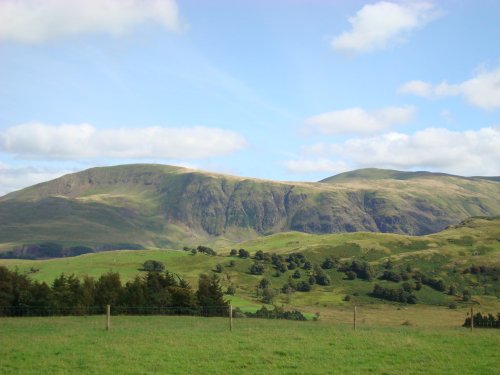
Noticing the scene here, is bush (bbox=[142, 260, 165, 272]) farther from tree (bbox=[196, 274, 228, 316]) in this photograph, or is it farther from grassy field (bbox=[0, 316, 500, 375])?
grassy field (bbox=[0, 316, 500, 375])

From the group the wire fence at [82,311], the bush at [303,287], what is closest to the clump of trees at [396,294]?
the bush at [303,287]

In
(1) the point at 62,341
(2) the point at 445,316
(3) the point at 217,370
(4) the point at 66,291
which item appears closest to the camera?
(3) the point at 217,370

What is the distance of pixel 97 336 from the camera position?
35656 mm

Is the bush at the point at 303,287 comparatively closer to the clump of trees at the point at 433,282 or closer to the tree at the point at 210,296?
the clump of trees at the point at 433,282

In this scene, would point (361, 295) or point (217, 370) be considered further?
point (361, 295)

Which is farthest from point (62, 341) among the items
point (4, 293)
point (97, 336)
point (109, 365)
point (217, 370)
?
point (4, 293)

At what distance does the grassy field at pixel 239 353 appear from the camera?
2444 cm

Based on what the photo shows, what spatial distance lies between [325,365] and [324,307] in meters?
138

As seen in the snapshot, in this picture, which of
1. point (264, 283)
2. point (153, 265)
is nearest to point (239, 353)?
point (264, 283)

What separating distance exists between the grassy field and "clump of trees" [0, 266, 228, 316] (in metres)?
29.2

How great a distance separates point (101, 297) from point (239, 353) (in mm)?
52291

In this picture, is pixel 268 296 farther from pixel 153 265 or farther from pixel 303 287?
pixel 153 265

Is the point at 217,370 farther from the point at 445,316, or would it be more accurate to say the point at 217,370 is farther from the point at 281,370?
the point at 445,316

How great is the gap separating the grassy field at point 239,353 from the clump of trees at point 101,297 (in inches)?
1148
